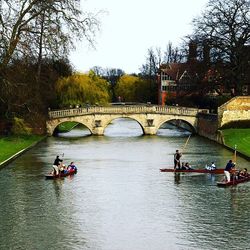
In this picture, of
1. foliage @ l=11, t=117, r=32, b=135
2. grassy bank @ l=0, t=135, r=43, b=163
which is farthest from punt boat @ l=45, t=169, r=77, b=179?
foliage @ l=11, t=117, r=32, b=135

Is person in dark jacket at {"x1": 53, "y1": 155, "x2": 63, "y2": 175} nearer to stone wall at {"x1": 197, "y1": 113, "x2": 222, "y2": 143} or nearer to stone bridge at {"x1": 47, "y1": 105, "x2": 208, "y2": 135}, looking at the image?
stone wall at {"x1": 197, "y1": 113, "x2": 222, "y2": 143}

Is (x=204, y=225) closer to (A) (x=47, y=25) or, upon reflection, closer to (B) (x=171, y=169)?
(B) (x=171, y=169)

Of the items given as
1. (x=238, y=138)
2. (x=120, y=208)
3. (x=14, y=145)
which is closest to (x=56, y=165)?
(x=120, y=208)

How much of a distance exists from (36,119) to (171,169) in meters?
28.3

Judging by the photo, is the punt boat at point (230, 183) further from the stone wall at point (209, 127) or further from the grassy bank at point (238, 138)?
the stone wall at point (209, 127)

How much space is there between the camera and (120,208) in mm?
24094

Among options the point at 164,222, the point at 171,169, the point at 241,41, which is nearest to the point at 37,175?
the point at 171,169

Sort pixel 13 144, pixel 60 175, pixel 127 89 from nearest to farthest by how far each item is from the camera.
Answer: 1. pixel 60 175
2. pixel 13 144
3. pixel 127 89

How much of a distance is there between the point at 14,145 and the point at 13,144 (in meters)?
0.63

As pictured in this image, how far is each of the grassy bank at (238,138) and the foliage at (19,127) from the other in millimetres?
19785

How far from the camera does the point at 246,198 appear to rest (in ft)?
85.4

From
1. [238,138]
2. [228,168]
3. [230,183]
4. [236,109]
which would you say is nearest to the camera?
[228,168]

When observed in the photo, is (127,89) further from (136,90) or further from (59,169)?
(59,169)

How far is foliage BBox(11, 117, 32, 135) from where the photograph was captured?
55.1 m
